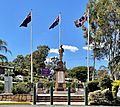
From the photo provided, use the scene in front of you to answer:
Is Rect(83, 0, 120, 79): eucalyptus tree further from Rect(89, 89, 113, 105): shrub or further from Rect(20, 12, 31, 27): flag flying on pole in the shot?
Rect(89, 89, 113, 105): shrub

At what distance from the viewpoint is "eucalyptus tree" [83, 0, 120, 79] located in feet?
160

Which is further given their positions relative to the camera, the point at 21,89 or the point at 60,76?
the point at 60,76

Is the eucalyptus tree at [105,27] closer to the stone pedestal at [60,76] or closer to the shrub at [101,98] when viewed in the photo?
the stone pedestal at [60,76]

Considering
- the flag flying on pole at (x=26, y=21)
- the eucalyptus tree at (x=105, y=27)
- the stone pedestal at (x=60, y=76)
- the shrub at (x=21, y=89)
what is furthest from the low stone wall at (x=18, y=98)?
the eucalyptus tree at (x=105, y=27)

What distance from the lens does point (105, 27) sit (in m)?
49.5

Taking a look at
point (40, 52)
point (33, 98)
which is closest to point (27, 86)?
point (33, 98)

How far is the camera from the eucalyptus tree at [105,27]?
160 feet

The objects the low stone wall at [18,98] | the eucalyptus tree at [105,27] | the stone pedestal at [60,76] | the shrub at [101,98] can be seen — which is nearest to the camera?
the shrub at [101,98]

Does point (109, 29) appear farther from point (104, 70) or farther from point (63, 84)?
point (63, 84)

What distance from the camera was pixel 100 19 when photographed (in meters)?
49.3

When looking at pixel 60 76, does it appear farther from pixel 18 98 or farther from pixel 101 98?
pixel 101 98

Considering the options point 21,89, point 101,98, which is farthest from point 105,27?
point 101,98

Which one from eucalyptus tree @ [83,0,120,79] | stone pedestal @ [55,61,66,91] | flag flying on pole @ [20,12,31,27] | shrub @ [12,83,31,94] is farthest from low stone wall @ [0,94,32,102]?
eucalyptus tree @ [83,0,120,79]

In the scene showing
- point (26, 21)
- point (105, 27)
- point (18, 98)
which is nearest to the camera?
point (18, 98)
